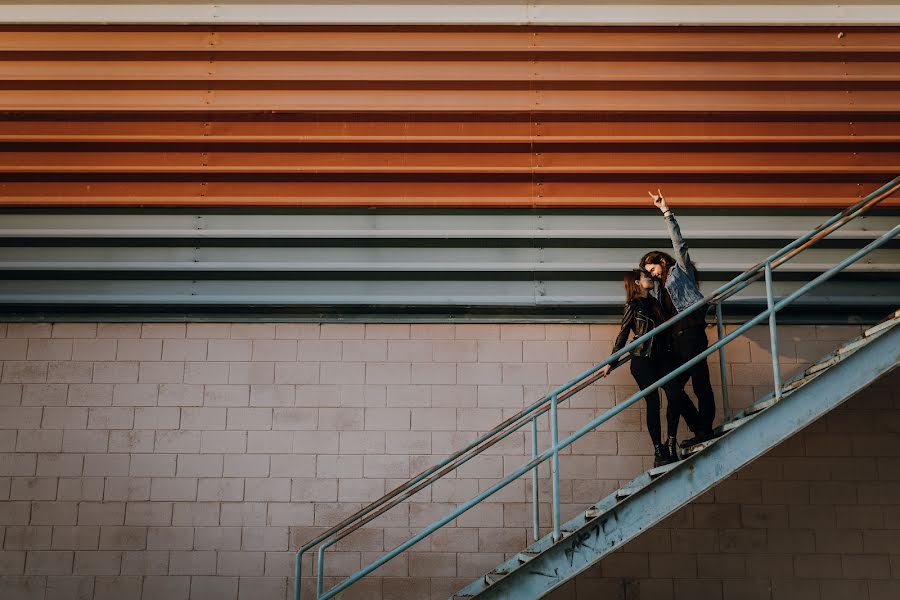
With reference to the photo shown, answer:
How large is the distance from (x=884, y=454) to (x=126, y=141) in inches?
260

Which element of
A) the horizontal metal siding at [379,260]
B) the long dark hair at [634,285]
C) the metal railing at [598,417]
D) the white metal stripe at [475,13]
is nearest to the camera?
the metal railing at [598,417]

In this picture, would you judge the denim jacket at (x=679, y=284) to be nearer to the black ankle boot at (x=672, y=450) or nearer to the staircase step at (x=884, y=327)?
the black ankle boot at (x=672, y=450)

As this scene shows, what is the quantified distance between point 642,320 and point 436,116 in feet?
8.09

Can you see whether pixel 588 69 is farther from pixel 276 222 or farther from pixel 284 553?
pixel 284 553

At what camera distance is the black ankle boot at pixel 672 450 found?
5.10m

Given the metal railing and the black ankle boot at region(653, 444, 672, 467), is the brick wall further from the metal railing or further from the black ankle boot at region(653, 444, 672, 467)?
the black ankle boot at region(653, 444, 672, 467)

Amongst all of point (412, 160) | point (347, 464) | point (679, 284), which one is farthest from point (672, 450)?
point (412, 160)

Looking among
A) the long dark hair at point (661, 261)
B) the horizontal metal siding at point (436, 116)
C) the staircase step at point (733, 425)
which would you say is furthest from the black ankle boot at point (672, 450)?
the horizontal metal siding at point (436, 116)

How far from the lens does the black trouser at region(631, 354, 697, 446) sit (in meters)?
5.20

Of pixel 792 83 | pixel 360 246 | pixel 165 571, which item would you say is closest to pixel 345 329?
pixel 360 246

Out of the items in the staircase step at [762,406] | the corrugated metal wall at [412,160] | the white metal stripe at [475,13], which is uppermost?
the white metal stripe at [475,13]

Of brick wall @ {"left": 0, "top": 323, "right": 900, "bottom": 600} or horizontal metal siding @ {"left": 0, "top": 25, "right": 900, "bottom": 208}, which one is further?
horizontal metal siding @ {"left": 0, "top": 25, "right": 900, "bottom": 208}

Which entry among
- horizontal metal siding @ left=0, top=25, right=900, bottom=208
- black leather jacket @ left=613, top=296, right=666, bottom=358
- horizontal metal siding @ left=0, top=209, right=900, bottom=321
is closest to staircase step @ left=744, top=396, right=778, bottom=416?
black leather jacket @ left=613, top=296, right=666, bottom=358

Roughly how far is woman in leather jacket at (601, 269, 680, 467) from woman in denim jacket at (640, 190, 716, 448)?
0.09 m
